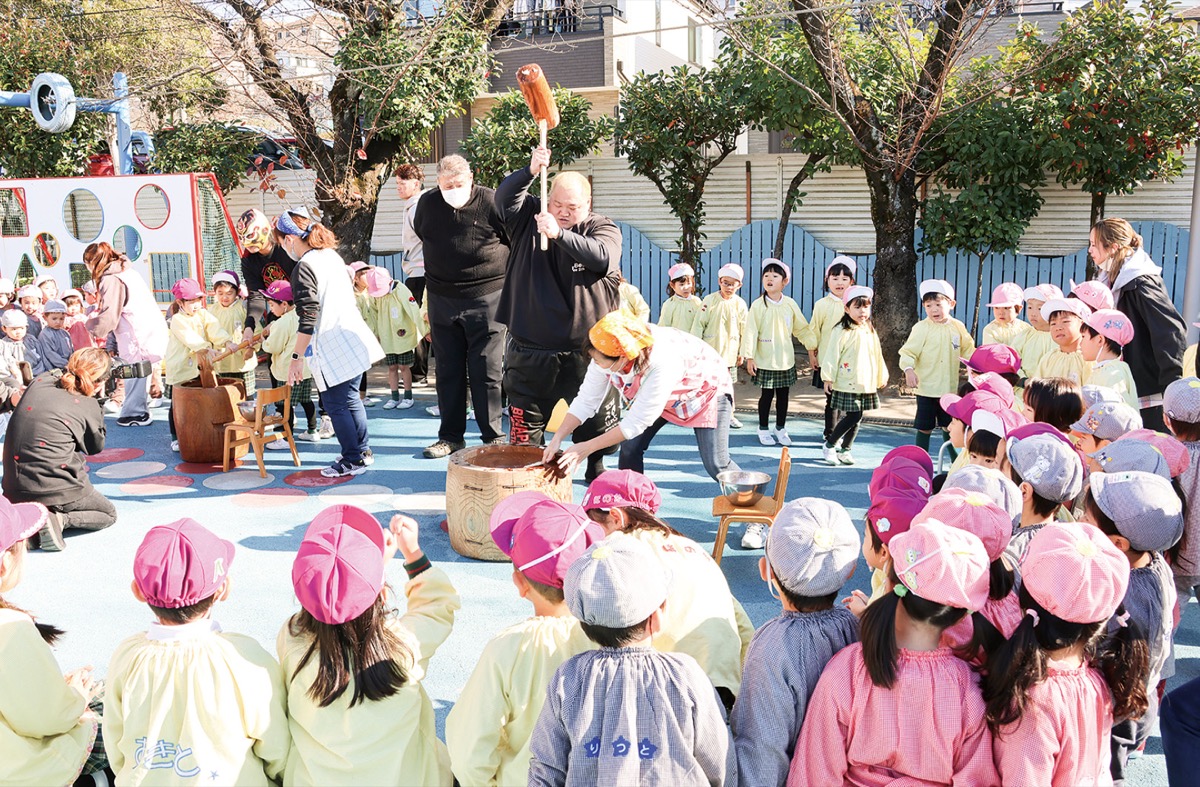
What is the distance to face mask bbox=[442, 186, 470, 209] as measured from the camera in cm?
599

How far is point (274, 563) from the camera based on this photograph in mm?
5082

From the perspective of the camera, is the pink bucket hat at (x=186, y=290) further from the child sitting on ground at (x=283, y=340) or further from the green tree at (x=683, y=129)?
the green tree at (x=683, y=129)

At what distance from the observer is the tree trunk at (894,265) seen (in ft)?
30.7

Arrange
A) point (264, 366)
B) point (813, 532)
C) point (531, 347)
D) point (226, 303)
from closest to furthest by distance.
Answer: point (813, 532), point (531, 347), point (226, 303), point (264, 366)

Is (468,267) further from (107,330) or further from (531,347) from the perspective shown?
(107,330)

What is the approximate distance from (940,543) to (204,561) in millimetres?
1693

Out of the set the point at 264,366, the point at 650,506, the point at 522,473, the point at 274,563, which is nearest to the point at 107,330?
the point at 264,366

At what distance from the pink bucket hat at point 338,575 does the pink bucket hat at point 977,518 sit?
4.28 ft

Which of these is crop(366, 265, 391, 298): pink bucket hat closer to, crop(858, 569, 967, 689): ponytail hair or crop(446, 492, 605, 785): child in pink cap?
crop(446, 492, 605, 785): child in pink cap

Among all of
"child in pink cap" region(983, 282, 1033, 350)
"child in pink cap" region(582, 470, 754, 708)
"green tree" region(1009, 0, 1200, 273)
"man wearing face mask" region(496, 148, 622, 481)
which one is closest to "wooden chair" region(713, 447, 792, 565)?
"man wearing face mask" region(496, 148, 622, 481)

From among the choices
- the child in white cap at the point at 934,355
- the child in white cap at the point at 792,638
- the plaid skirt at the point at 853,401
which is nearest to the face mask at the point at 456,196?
the plaid skirt at the point at 853,401

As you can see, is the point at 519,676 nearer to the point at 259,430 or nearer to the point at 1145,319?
the point at 1145,319

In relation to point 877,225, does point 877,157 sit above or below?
above

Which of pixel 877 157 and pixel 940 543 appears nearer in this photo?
pixel 940 543
